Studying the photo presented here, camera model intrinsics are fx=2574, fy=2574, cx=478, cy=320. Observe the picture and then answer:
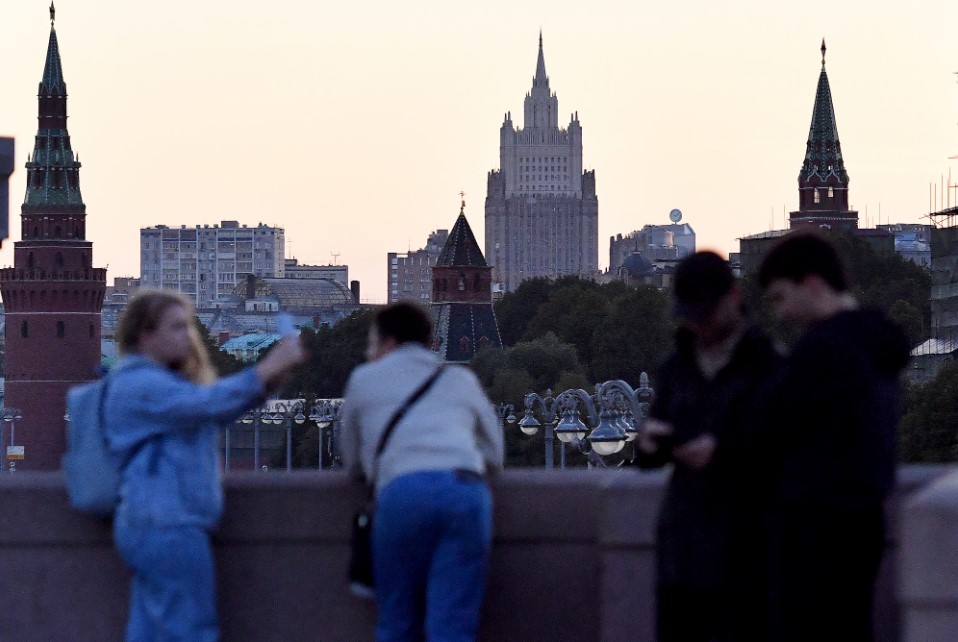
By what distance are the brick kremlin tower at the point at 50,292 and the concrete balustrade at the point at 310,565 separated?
337 ft

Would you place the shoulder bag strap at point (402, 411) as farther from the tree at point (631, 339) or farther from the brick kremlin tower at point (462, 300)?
the brick kremlin tower at point (462, 300)

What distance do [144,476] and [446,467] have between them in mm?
910

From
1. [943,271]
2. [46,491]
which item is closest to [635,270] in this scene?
[943,271]

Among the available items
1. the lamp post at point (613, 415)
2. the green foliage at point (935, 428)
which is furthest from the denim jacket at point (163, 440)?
the green foliage at point (935, 428)

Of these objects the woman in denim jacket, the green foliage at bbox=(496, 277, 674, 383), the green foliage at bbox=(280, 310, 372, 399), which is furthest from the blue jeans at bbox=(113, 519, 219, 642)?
the green foliage at bbox=(280, 310, 372, 399)

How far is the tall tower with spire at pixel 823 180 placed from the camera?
478ft

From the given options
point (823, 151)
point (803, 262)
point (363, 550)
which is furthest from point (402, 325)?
point (823, 151)

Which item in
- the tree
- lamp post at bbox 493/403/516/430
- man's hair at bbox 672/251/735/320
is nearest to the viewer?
man's hair at bbox 672/251/735/320

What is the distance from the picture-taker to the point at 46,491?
8.72 meters

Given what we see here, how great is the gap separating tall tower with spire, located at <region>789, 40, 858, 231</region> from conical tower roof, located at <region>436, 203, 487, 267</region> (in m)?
21.4

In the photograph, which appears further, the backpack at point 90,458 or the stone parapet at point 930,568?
the backpack at point 90,458

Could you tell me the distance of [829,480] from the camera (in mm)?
6660

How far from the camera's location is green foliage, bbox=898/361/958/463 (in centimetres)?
4847

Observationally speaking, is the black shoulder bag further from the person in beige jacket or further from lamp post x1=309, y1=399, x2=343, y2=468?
lamp post x1=309, y1=399, x2=343, y2=468
